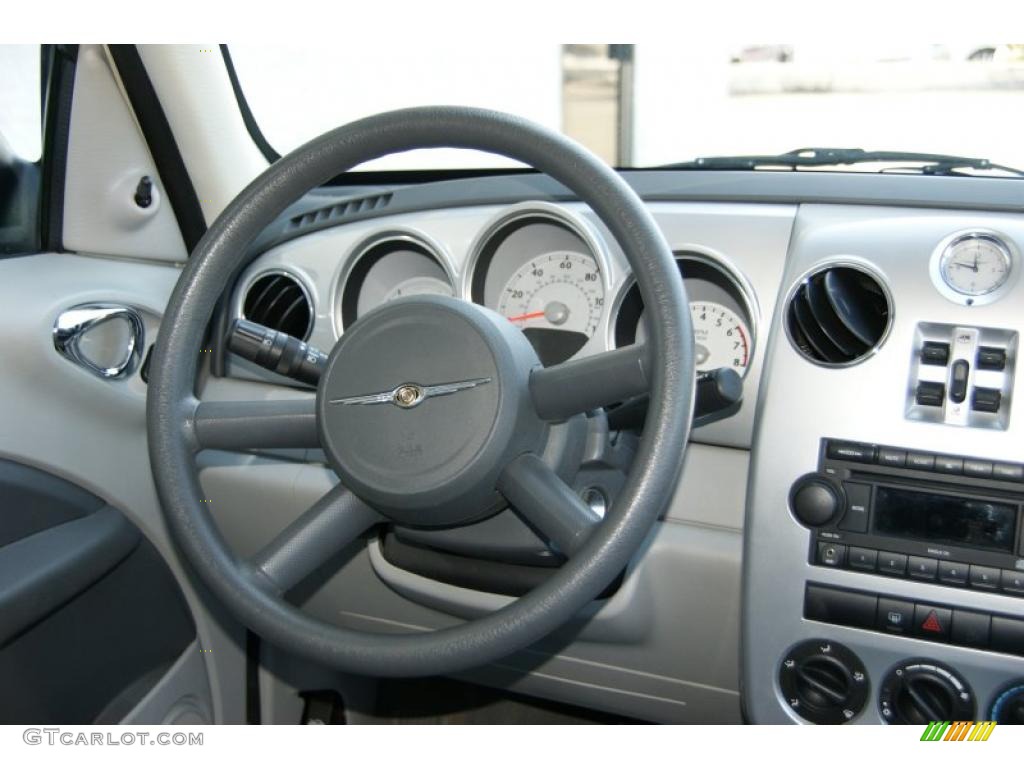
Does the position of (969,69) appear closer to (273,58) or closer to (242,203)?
(242,203)

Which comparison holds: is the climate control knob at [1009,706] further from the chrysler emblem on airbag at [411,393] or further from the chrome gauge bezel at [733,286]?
the chrysler emblem on airbag at [411,393]

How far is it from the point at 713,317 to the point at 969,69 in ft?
1.91

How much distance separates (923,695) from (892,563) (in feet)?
0.63

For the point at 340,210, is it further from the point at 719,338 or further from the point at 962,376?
the point at 962,376

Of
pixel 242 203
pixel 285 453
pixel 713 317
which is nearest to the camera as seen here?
pixel 242 203

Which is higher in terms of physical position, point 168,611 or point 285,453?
point 285,453

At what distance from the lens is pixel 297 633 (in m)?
1.14

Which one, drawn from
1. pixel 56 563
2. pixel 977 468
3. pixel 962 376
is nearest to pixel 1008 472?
pixel 977 468

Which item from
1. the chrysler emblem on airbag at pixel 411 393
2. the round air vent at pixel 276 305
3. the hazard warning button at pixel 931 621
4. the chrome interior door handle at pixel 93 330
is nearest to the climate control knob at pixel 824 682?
the hazard warning button at pixel 931 621

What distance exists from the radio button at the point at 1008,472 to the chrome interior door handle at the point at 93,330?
4.71 feet

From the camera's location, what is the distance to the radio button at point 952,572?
1.26 m

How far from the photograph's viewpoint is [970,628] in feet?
4.12

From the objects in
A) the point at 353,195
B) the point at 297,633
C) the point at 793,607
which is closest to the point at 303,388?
the point at 353,195
